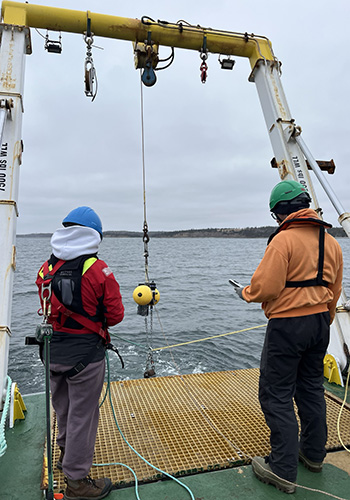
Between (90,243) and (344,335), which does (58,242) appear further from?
(344,335)

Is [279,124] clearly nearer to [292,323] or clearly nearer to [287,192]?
[287,192]

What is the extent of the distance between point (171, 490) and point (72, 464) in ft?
2.43

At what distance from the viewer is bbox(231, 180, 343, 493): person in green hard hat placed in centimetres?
232

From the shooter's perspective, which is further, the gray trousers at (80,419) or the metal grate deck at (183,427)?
the metal grate deck at (183,427)

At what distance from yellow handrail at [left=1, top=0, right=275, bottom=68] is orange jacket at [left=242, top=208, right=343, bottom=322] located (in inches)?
136

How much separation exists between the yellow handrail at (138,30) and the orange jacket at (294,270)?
136 inches

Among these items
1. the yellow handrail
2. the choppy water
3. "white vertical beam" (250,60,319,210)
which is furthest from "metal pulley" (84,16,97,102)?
the choppy water

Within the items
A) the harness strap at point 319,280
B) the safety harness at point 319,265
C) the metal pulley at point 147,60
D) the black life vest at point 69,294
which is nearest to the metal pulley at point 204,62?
the metal pulley at point 147,60

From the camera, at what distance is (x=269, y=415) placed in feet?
7.95

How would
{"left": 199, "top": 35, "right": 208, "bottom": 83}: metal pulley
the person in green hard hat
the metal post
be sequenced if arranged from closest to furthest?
the person in green hard hat → the metal post → {"left": 199, "top": 35, "right": 208, "bottom": 83}: metal pulley

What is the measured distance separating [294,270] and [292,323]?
1.20 feet

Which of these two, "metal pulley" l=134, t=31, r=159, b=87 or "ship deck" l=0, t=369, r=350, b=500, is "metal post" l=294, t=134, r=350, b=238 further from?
"metal pulley" l=134, t=31, r=159, b=87

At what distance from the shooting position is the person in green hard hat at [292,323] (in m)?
2.32

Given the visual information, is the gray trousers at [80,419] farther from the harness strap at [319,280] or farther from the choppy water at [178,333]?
the choppy water at [178,333]
